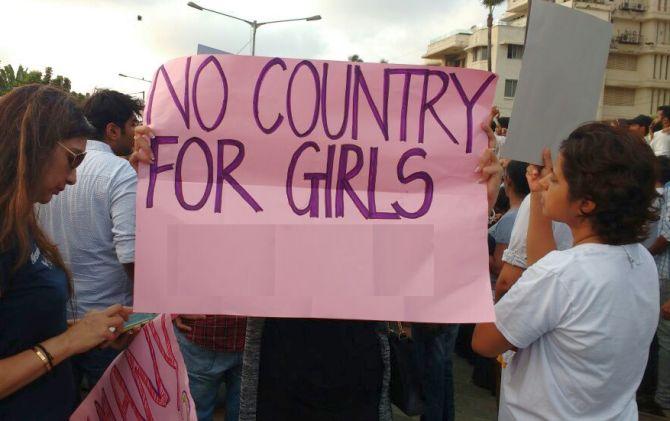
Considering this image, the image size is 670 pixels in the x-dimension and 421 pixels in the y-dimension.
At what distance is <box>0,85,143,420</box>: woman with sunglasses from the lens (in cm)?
149

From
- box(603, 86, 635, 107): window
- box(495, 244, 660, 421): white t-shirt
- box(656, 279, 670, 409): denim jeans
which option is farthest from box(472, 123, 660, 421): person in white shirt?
box(603, 86, 635, 107): window

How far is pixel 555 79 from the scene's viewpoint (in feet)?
5.82

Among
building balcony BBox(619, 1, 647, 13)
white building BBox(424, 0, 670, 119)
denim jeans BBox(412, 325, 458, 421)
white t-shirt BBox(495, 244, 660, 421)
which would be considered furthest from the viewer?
building balcony BBox(619, 1, 647, 13)

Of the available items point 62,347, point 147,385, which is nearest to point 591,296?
point 147,385

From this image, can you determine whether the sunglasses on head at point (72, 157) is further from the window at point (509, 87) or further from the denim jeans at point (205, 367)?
the window at point (509, 87)

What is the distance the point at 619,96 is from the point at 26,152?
2009 inches

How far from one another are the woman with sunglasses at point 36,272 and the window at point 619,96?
49.9 metres

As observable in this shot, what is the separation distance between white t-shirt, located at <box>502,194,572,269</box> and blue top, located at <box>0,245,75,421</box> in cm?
195

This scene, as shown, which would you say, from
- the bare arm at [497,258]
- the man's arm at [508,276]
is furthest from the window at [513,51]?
the man's arm at [508,276]

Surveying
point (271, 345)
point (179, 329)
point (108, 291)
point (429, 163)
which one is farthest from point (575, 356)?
point (108, 291)

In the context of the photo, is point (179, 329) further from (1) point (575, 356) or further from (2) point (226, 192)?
(1) point (575, 356)

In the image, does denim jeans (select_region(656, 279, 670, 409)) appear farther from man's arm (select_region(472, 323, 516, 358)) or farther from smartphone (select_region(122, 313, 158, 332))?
smartphone (select_region(122, 313, 158, 332))

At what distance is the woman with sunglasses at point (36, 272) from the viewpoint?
1.49 metres

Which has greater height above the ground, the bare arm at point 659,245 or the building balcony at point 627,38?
the building balcony at point 627,38
